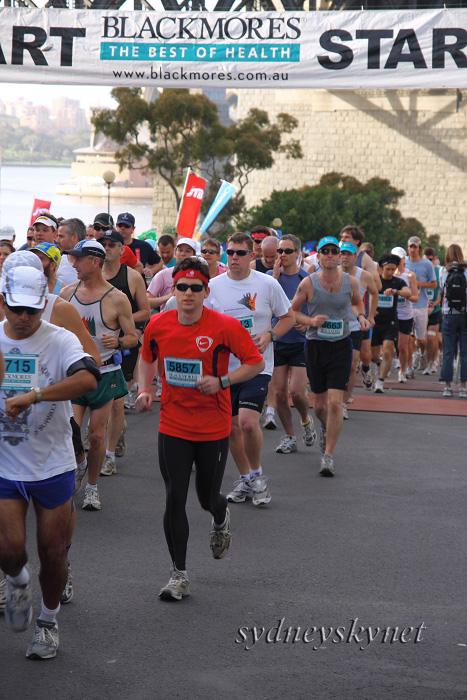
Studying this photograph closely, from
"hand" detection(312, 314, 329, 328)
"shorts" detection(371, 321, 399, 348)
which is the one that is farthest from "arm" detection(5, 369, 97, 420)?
"shorts" detection(371, 321, 399, 348)

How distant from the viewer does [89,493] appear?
22.6 feet

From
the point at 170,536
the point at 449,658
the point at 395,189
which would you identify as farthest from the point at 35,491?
the point at 395,189

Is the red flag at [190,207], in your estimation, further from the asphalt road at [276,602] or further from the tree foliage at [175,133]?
the tree foliage at [175,133]

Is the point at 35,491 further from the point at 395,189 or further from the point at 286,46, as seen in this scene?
the point at 395,189

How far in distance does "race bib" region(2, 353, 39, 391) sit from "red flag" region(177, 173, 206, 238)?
12.3 metres

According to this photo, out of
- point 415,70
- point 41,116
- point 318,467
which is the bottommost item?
point 318,467

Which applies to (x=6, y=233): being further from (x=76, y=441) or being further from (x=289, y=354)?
(x=76, y=441)

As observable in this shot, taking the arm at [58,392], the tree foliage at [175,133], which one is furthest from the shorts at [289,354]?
the tree foliage at [175,133]

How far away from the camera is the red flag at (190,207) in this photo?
16.6 m

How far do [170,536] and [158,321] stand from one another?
1.19 meters

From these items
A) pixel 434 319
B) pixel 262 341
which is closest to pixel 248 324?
pixel 262 341

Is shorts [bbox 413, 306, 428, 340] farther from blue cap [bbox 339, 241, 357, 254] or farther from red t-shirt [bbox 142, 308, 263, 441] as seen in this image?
red t-shirt [bbox 142, 308, 263, 441]

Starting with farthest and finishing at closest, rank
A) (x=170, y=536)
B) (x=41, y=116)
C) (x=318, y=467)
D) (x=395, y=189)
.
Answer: (x=41, y=116)
(x=395, y=189)
(x=318, y=467)
(x=170, y=536)

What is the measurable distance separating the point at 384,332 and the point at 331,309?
5.77 metres
